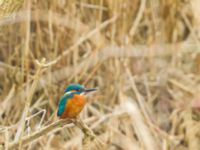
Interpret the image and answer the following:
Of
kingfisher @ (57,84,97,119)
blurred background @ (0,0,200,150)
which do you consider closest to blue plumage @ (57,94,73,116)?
kingfisher @ (57,84,97,119)

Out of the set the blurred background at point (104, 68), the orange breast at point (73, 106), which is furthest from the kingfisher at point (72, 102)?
the blurred background at point (104, 68)

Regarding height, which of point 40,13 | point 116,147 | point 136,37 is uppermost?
point 40,13

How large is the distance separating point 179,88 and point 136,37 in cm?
39

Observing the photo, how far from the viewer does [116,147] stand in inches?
118

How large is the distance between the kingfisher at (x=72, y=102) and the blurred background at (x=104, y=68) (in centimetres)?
68

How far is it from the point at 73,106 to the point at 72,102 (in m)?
0.02

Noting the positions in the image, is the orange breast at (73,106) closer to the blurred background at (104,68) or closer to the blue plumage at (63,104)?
the blue plumage at (63,104)

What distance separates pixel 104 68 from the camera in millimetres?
3219

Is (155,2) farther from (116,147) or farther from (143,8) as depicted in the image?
(116,147)

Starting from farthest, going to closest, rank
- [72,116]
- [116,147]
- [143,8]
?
[143,8] → [116,147] → [72,116]

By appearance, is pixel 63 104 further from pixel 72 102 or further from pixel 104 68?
pixel 104 68

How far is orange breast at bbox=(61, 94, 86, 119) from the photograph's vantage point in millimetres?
2064

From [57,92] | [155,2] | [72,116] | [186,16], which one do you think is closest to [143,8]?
[155,2]

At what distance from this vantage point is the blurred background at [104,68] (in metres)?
2.97
